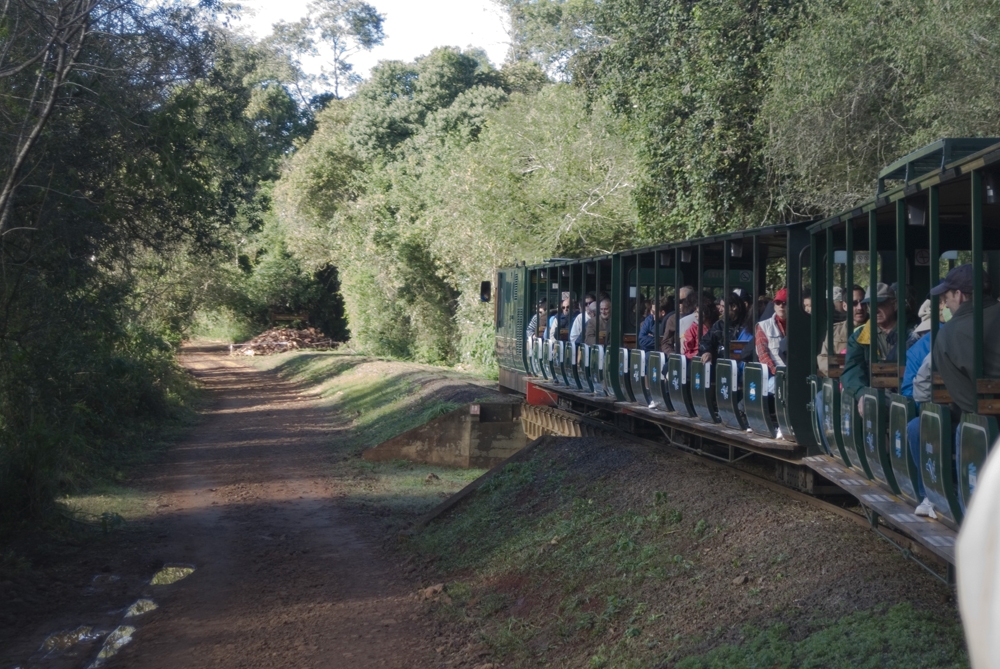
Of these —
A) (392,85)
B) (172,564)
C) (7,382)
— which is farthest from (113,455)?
(392,85)

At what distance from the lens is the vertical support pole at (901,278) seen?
20.9 ft

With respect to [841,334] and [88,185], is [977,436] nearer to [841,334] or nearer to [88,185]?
[841,334]

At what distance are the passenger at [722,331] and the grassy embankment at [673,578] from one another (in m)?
1.26

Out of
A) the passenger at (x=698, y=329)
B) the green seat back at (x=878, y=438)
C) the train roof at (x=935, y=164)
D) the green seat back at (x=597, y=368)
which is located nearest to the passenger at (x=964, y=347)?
the train roof at (x=935, y=164)

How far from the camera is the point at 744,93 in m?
18.9

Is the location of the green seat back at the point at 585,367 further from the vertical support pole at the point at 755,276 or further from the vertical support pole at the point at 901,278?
the vertical support pole at the point at 901,278

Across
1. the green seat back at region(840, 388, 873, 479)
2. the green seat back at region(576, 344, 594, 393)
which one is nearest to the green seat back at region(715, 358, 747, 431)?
the green seat back at region(840, 388, 873, 479)

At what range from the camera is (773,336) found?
9656 millimetres

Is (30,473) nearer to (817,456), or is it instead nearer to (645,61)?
(817,456)

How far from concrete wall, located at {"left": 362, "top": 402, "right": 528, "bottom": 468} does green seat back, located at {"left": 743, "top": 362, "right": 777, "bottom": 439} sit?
874cm

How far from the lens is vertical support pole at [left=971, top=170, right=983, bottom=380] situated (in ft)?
17.2

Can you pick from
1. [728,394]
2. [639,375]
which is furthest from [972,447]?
[639,375]

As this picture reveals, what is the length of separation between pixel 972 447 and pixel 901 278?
1.69 metres

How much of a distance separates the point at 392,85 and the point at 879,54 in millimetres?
33605
